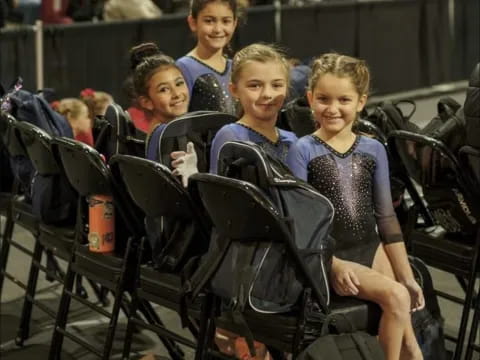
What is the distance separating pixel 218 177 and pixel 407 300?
76 cm

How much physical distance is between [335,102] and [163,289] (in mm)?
922

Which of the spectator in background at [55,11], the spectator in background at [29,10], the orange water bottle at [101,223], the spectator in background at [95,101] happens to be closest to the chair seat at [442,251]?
the orange water bottle at [101,223]

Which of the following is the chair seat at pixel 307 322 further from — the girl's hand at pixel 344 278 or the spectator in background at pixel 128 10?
the spectator in background at pixel 128 10

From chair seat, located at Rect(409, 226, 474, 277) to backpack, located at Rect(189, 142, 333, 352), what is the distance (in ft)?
2.83

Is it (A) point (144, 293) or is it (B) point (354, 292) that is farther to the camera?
(A) point (144, 293)

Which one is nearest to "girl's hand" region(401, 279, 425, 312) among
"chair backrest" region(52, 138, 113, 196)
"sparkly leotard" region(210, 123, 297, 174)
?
"sparkly leotard" region(210, 123, 297, 174)

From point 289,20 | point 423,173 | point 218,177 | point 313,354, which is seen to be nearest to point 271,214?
point 218,177

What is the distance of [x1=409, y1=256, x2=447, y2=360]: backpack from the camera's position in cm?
397

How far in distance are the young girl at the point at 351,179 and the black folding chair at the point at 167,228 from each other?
413 millimetres

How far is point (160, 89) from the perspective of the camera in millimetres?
4438

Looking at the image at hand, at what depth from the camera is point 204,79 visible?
4762 mm

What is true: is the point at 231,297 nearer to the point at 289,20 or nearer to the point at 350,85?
the point at 350,85

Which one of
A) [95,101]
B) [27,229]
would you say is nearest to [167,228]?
[27,229]

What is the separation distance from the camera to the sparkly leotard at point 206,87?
475 centimetres
